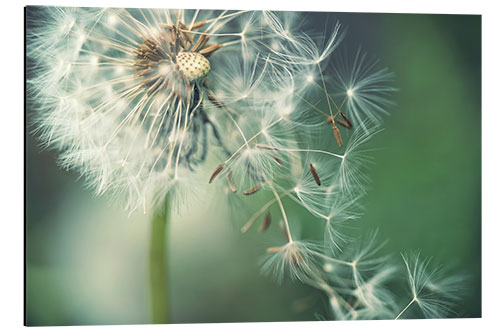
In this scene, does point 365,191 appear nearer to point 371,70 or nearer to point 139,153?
point 371,70

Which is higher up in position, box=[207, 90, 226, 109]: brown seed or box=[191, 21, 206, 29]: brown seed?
box=[191, 21, 206, 29]: brown seed

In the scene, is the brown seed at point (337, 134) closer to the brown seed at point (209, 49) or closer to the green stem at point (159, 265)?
the brown seed at point (209, 49)

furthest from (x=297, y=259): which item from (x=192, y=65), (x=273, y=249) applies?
(x=192, y=65)

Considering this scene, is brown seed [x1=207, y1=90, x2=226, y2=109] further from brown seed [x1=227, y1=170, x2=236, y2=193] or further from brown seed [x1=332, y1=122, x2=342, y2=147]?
brown seed [x1=332, y1=122, x2=342, y2=147]

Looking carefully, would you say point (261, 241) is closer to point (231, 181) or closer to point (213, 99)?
point (231, 181)

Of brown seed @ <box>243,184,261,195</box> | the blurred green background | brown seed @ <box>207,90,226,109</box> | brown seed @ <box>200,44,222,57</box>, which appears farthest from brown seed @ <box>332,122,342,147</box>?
brown seed @ <box>200,44,222,57</box>

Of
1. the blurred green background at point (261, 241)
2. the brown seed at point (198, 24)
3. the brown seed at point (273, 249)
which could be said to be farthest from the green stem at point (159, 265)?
the brown seed at point (198, 24)
